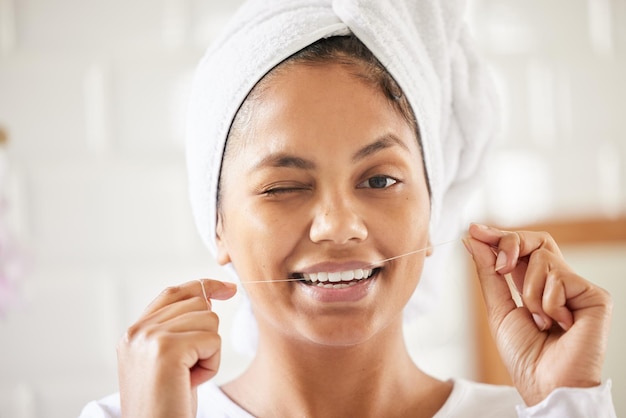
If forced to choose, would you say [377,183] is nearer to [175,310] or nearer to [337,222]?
[337,222]

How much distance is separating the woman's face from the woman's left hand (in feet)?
0.36

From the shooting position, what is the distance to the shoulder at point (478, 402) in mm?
1005

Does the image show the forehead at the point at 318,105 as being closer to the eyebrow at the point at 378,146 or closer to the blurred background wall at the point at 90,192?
the eyebrow at the point at 378,146

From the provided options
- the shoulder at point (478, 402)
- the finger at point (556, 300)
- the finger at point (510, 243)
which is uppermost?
the finger at point (510, 243)

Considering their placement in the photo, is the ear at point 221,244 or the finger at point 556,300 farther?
the ear at point 221,244

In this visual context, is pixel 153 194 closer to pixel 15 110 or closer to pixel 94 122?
pixel 94 122

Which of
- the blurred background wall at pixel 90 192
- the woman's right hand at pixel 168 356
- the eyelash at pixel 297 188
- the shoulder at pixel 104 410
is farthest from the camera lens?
the blurred background wall at pixel 90 192

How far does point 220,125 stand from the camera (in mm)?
986

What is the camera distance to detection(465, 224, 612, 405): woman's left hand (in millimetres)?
846

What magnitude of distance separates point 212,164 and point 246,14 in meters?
0.22

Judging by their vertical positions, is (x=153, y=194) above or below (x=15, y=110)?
below

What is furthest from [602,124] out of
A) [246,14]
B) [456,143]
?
[246,14]

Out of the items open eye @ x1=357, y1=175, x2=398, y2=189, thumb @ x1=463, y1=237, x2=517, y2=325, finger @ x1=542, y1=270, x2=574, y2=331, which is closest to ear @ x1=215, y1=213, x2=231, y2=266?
open eye @ x1=357, y1=175, x2=398, y2=189

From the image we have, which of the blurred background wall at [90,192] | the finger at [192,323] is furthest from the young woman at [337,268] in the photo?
the blurred background wall at [90,192]
